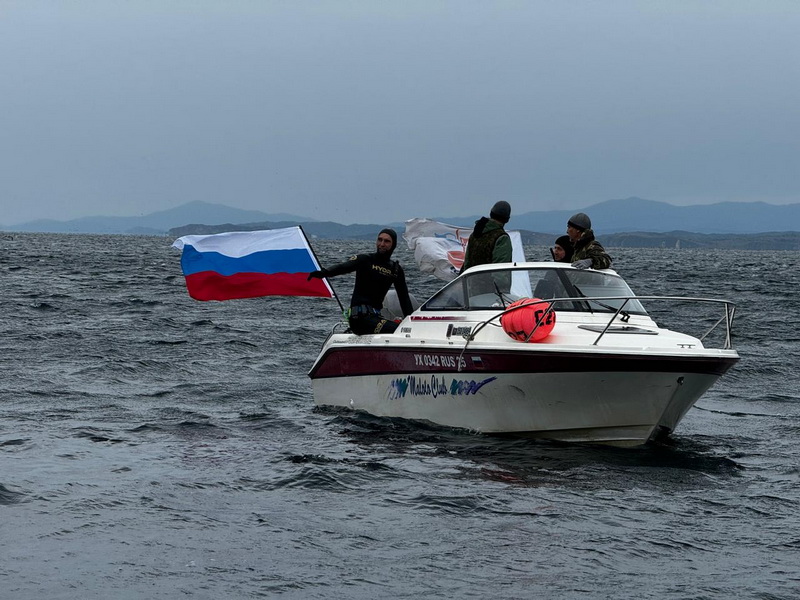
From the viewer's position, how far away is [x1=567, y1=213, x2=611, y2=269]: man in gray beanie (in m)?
11.9

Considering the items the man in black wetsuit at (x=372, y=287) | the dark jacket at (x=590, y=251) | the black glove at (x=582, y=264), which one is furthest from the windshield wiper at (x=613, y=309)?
the man in black wetsuit at (x=372, y=287)

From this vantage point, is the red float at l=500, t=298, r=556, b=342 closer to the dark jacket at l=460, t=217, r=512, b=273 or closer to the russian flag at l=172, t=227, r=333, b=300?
the dark jacket at l=460, t=217, r=512, b=273

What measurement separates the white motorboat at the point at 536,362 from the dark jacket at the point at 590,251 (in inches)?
4.9

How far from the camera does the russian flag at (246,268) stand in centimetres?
1366

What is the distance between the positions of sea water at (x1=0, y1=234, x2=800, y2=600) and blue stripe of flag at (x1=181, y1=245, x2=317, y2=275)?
1.70 m

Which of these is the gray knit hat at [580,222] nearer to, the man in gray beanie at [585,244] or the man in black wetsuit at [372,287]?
the man in gray beanie at [585,244]

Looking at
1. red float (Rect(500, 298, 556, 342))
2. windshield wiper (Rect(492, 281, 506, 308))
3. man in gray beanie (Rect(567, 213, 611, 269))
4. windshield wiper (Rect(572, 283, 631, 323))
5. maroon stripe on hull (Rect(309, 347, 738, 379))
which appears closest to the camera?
maroon stripe on hull (Rect(309, 347, 738, 379))

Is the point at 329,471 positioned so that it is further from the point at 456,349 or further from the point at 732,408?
the point at 732,408

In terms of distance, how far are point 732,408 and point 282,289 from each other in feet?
19.6

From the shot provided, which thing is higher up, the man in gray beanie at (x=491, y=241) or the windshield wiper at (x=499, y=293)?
the man in gray beanie at (x=491, y=241)

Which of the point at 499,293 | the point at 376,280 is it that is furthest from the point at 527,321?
the point at 376,280

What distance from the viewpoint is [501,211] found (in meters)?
12.3

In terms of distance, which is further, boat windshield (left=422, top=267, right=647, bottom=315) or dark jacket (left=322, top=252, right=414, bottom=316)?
dark jacket (left=322, top=252, right=414, bottom=316)

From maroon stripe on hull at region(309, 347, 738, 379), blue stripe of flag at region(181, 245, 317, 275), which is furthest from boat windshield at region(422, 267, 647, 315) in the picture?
blue stripe of flag at region(181, 245, 317, 275)
